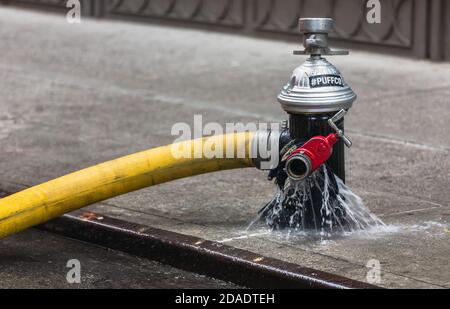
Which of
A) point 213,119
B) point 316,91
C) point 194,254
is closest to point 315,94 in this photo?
point 316,91

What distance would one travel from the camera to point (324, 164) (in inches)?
241

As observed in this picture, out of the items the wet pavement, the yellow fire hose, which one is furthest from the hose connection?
the wet pavement

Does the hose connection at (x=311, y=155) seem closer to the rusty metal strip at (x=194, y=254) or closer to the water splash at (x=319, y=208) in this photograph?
the water splash at (x=319, y=208)

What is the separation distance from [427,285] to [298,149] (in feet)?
3.62

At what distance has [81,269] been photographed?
6.02 m

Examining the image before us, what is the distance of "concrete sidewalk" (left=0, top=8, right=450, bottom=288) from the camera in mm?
6113

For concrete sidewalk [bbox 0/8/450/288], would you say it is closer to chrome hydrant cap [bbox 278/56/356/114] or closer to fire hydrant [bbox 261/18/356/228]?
fire hydrant [bbox 261/18/356/228]

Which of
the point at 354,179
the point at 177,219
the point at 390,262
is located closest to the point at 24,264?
the point at 177,219

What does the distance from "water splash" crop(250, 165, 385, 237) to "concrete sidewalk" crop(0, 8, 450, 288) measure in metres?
0.12

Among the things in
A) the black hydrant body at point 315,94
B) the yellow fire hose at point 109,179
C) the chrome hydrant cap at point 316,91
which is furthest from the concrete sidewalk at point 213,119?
the chrome hydrant cap at point 316,91

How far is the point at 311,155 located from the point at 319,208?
385mm

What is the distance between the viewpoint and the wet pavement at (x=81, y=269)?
5742 millimetres

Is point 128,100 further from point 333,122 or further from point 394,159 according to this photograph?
point 333,122

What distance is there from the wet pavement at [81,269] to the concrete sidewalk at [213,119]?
0.36 m
